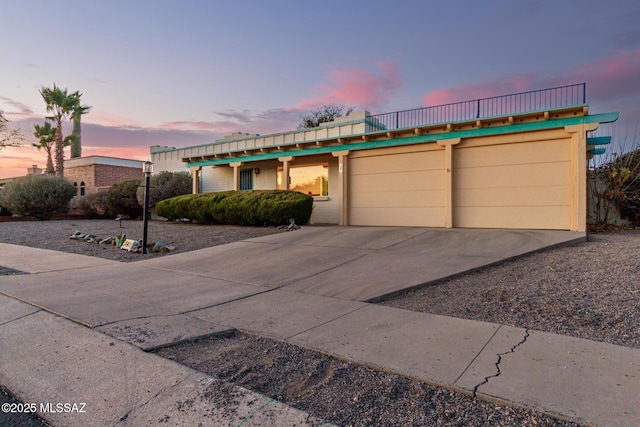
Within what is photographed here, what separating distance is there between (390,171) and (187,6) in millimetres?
8946

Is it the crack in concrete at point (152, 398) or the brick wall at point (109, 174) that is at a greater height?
the brick wall at point (109, 174)

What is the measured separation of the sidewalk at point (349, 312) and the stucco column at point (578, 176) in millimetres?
1442

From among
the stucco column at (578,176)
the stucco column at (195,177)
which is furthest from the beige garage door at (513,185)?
the stucco column at (195,177)

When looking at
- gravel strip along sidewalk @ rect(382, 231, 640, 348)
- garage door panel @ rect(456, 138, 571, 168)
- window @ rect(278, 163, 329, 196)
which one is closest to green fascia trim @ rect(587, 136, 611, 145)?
garage door panel @ rect(456, 138, 571, 168)

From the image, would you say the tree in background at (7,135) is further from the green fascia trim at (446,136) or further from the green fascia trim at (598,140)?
the green fascia trim at (598,140)

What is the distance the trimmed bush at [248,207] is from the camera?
45.1 ft

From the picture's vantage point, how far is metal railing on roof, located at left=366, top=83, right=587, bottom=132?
425 inches

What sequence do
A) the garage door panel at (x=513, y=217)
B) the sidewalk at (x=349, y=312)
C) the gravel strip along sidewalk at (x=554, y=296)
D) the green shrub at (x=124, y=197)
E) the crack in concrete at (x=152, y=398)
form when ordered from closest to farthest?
the crack in concrete at (x=152, y=398) < the sidewalk at (x=349, y=312) < the gravel strip along sidewalk at (x=554, y=296) < the garage door panel at (x=513, y=217) < the green shrub at (x=124, y=197)

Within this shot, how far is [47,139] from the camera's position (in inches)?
1081

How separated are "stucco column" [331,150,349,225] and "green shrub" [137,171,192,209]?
1091 centimetres

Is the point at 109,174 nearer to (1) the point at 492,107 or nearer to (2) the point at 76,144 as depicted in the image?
(2) the point at 76,144

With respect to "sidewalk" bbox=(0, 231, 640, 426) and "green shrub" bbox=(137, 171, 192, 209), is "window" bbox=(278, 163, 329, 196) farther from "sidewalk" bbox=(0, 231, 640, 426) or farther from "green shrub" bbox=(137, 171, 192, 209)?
"sidewalk" bbox=(0, 231, 640, 426)

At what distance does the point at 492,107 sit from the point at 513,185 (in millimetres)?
2702

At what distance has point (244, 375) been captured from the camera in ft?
10.2
